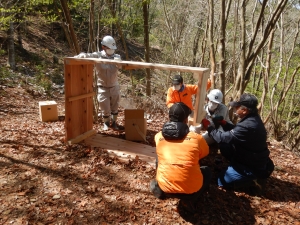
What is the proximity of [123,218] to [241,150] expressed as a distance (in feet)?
6.97

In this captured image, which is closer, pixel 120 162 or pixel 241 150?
pixel 241 150

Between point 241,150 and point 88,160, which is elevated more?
point 241,150

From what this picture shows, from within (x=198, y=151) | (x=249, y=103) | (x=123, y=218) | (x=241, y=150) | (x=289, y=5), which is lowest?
(x=123, y=218)

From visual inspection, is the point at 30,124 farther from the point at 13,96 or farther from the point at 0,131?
the point at 13,96

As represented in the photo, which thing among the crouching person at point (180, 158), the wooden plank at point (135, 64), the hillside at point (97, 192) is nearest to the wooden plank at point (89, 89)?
the wooden plank at point (135, 64)

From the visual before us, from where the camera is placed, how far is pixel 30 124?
6062mm

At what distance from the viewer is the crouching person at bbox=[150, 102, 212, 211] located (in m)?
2.95

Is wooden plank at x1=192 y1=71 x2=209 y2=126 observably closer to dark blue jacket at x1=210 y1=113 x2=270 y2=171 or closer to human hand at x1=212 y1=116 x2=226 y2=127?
dark blue jacket at x1=210 y1=113 x2=270 y2=171

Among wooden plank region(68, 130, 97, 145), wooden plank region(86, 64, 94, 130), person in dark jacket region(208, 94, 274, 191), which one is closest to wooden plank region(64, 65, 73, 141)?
wooden plank region(68, 130, 97, 145)

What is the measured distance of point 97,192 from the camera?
353 centimetres

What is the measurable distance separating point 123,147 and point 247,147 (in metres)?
2.40

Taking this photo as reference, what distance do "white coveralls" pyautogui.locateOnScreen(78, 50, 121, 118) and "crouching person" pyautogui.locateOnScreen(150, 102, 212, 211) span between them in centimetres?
260

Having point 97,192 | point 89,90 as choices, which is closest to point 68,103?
point 89,90

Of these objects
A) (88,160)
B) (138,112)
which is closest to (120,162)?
(88,160)
